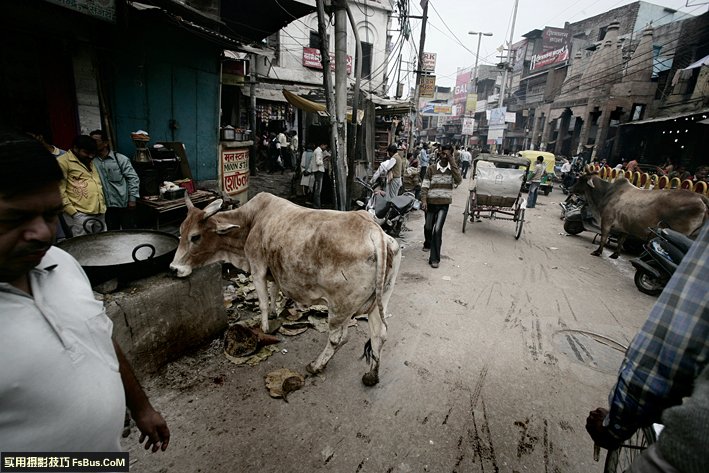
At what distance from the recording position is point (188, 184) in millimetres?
6766

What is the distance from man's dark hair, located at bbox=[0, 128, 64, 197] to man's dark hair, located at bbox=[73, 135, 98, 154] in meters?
4.14


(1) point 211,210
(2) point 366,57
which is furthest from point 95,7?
(2) point 366,57

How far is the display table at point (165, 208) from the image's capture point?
568cm

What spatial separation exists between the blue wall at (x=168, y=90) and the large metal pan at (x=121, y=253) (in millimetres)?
4004

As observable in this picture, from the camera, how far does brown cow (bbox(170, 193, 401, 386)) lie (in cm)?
297

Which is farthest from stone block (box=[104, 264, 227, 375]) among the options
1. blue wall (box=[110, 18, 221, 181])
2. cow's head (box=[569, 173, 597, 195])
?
cow's head (box=[569, 173, 597, 195])

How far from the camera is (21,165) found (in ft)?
3.31

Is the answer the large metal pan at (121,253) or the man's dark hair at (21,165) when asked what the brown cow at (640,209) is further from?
the man's dark hair at (21,165)

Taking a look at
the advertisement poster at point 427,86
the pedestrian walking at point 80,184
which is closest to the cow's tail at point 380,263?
the pedestrian walking at point 80,184

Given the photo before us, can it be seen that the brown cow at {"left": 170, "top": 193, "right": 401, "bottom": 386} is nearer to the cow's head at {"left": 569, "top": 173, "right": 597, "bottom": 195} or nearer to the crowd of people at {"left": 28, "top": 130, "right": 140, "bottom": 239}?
the crowd of people at {"left": 28, "top": 130, "right": 140, "bottom": 239}

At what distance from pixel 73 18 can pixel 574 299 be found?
9.03 m

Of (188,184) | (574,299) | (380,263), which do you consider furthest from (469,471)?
(188,184)

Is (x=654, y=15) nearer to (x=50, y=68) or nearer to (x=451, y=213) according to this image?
(x=451, y=213)

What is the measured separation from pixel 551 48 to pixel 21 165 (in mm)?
47958
